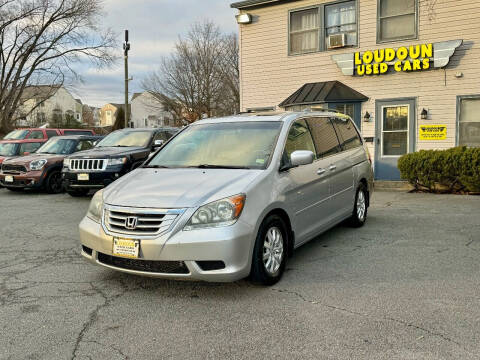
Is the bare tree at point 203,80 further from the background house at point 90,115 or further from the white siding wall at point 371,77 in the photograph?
the background house at point 90,115

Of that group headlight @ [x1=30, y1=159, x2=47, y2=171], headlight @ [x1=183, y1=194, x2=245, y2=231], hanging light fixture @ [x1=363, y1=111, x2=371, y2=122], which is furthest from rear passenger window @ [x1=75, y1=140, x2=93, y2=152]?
headlight @ [x1=183, y1=194, x2=245, y2=231]

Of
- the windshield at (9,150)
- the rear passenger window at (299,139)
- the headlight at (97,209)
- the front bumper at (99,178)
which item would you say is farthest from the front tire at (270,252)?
the windshield at (9,150)

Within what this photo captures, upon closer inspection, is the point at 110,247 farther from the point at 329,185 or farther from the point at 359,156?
the point at 359,156

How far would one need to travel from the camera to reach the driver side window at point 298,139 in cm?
491

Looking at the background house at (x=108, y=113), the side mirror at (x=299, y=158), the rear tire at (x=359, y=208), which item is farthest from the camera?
the background house at (x=108, y=113)

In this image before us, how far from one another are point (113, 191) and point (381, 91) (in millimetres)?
9995

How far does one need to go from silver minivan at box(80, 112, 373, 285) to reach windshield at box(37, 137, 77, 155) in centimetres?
778

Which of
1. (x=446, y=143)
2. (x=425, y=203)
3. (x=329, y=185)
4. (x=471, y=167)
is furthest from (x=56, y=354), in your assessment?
(x=446, y=143)

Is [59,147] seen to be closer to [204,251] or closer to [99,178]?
[99,178]

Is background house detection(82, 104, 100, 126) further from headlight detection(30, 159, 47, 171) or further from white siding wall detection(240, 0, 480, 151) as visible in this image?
headlight detection(30, 159, 47, 171)

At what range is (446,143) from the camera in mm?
11789

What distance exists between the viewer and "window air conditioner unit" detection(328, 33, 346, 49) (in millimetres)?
12922

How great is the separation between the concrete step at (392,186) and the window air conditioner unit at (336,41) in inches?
164

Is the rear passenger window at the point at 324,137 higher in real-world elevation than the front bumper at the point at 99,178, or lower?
higher
